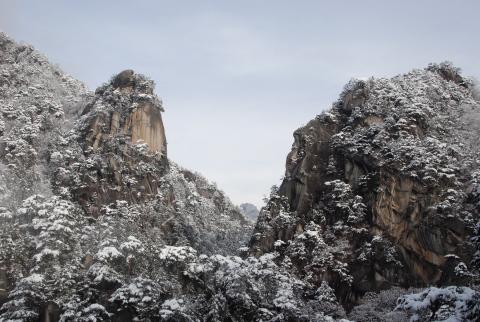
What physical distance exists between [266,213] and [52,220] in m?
19.7

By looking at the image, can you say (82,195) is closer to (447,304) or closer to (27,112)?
(27,112)

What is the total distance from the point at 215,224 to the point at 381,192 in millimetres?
27397

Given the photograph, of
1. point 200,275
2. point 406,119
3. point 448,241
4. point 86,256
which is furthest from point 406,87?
point 86,256

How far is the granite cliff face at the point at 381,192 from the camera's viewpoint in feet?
135

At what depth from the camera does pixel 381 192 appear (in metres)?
44.7

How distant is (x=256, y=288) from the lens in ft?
97.0

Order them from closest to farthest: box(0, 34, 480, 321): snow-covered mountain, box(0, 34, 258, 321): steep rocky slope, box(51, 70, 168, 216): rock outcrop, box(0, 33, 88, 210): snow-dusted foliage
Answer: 1. box(0, 34, 480, 321): snow-covered mountain
2. box(0, 34, 258, 321): steep rocky slope
3. box(0, 33, 88, 210): snow-dusted foliage
4. box(51, 70, 168, 216): rock outcrop

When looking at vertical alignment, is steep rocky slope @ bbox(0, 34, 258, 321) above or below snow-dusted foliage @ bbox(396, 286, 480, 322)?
above

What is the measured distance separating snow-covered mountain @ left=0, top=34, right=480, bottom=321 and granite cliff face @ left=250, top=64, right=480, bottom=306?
13 centimetres

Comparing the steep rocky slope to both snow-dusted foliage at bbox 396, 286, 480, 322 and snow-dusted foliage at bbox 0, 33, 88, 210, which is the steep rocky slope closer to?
snow-dusted foliage at bbox 0, 33, 88, 210

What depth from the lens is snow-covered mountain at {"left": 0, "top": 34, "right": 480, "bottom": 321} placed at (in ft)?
105

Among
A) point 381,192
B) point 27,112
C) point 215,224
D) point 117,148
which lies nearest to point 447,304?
point 381,192

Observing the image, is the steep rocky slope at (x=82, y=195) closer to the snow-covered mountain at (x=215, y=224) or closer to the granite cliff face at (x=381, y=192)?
the snow-covered mountain at (x=215, y=224)

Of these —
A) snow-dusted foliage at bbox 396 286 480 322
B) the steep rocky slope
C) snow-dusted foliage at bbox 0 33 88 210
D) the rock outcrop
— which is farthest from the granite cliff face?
snow-dusted foliage at bbox 396 286 480 322
